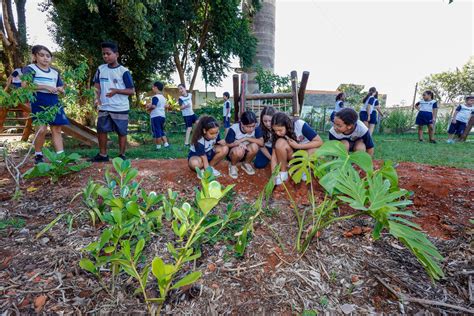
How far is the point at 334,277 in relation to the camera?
5.16 ft

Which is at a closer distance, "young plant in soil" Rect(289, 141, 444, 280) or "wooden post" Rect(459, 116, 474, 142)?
"young plant in soil" Rect(289, 141, 444, 280)

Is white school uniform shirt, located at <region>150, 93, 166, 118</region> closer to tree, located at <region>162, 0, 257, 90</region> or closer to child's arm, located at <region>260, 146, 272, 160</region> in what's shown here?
child's arm, located at <region>260, 146, 272, 160</region>

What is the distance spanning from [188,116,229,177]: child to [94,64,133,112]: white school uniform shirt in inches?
59.4

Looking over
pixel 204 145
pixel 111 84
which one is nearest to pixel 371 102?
pixel 204 145

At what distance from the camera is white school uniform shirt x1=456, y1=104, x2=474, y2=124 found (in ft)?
24.9

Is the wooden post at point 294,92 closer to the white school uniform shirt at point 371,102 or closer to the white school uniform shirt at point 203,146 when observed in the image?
the white school uniform shirt at point 203,146

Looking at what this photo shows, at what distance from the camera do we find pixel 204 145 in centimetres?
292

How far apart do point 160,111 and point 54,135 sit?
2.66 metres

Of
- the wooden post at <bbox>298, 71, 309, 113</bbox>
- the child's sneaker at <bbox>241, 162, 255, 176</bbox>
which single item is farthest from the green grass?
the wooden post at <bbox>298, 71, 309, 113</bbox>

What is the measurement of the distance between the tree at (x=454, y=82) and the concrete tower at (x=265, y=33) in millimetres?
23665

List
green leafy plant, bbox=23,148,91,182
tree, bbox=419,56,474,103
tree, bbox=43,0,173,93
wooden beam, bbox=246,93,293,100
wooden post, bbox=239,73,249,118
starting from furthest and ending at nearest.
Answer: tree, bbox=419,56,474,103 → tree, bbox=43,0,173,93 → wooden beam, bbox=246,93,293,100 → wooden post, bbox=239,73,249,118 → green leafy plant, bbox=23,148,91,182

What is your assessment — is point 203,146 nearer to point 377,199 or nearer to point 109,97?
point 109,97

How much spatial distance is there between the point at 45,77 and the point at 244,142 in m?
2.53

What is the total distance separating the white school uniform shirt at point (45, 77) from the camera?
3.14 metres
